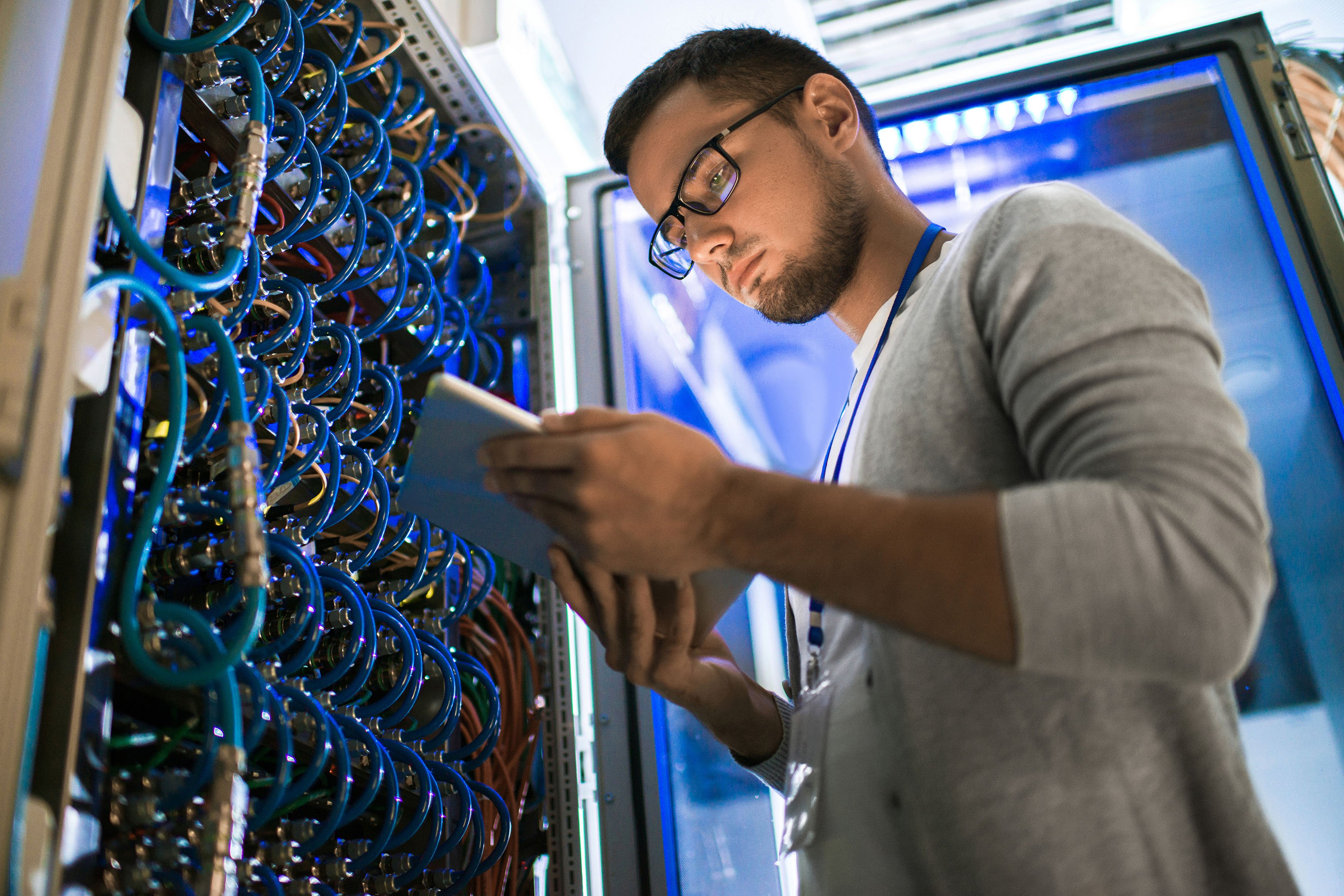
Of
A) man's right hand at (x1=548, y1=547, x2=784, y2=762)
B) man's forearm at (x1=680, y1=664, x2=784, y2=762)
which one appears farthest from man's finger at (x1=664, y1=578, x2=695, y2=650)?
man's forearm at (x1=680, y1=664, x2=784, y2=762)

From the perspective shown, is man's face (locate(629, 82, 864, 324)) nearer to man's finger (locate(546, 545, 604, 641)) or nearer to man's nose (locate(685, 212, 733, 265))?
man's nose (locate(685, 212, 733, 265))

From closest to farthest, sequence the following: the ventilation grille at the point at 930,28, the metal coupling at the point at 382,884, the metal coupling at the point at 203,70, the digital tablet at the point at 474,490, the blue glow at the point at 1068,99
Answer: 1. the digital tablet at the point at 474,490
2. the metal coupling at the point at 203,70
3. the metal coupling at the point at 382,884
4. the blue glow at the point at 1068,99
5. the ventilation grille at the point at 930,28

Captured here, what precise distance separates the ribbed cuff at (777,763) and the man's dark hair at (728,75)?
790 millimetres

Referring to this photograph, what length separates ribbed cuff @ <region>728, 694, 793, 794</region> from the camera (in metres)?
1.11

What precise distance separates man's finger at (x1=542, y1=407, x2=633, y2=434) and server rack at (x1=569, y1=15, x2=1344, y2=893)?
86 cm

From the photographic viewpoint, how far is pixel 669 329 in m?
1.88

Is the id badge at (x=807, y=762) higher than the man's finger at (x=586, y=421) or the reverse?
the reverse

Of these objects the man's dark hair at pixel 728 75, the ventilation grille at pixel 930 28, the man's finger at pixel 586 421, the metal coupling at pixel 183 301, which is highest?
the ventilation grille at pixel 930 28

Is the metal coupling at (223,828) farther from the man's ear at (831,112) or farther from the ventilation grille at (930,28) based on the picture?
the ventilation grille at (930,28)

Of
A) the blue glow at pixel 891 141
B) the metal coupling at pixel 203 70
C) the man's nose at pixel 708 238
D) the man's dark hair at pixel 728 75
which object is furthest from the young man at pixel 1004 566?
the blue glow at pixel 891 141

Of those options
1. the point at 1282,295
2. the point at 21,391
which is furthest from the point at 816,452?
the point at 21,391

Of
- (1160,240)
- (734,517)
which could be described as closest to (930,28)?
(1160,240)

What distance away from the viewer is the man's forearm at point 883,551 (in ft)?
1.92

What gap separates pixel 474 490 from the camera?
2.64 ft
